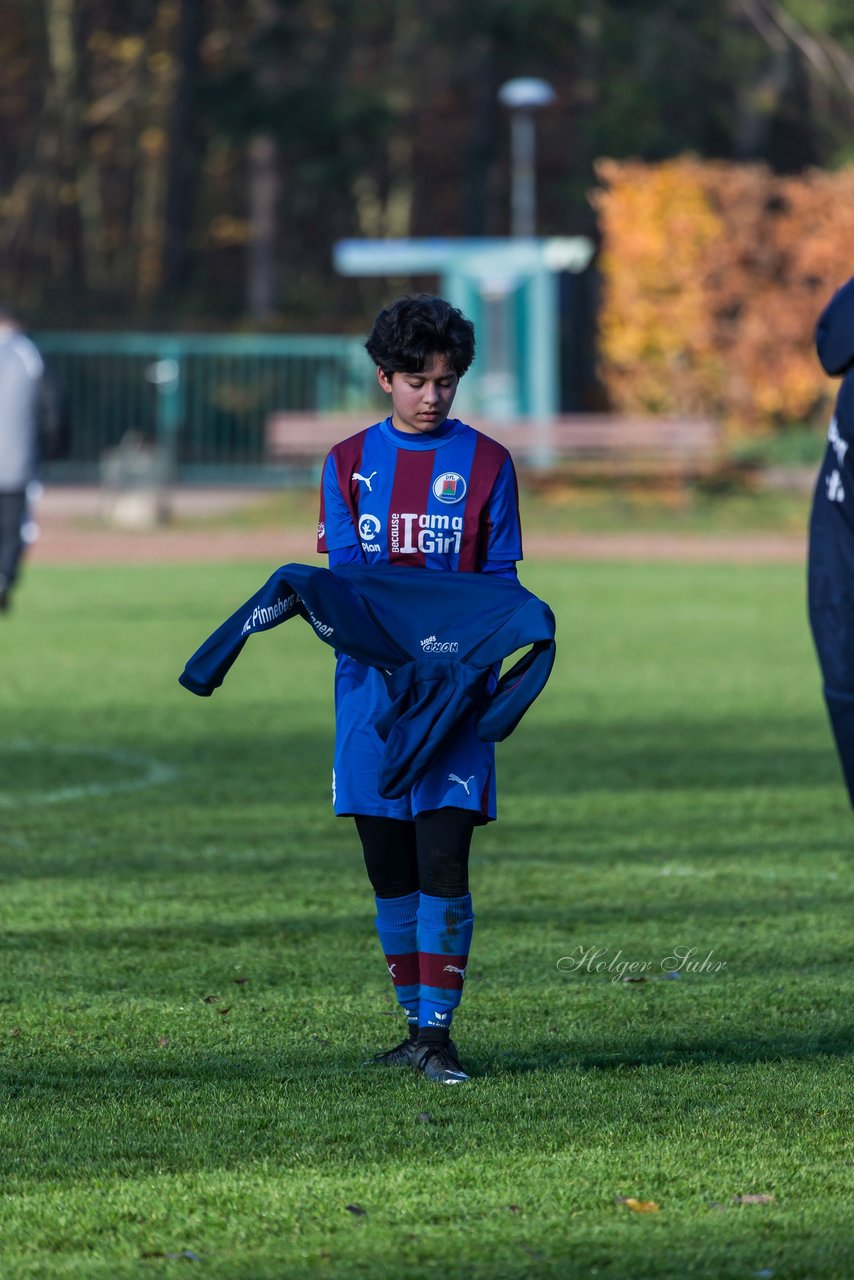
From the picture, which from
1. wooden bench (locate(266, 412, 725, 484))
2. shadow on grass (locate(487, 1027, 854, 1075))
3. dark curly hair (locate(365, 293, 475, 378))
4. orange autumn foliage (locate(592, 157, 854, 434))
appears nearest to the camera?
dark curly hair (locate(365, 293, 475, 378))

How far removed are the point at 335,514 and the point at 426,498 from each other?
235 millimetres

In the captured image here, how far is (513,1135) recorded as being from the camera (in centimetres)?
446

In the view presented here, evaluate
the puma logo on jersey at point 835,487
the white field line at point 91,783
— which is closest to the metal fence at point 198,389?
the white field line at point 91,783

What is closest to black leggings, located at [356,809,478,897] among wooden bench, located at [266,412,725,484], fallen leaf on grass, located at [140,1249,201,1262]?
fallen leaf on grass, located at [140,1249,201,1262]

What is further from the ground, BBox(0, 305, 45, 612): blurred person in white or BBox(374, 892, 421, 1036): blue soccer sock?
BBox(0, 305, 45, 612): blurred person in white

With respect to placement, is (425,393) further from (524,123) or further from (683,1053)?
(524,123)

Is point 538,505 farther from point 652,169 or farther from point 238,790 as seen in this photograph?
point 238,790

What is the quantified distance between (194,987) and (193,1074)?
0.89 m

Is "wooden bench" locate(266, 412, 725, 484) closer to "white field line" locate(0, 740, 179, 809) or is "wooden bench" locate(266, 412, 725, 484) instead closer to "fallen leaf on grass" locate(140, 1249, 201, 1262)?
"white field line" locate(0, 740, 179, 809)

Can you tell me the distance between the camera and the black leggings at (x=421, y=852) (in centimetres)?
486

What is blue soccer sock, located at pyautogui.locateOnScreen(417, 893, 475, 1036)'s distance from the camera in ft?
16.1

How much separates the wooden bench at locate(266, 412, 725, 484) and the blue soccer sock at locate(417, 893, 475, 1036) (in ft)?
66.3

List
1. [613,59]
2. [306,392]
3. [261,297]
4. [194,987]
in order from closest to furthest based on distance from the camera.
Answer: [194,987], [306,392], [613,59], [261,297]

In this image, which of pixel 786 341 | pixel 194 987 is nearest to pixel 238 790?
pixel 194 987
